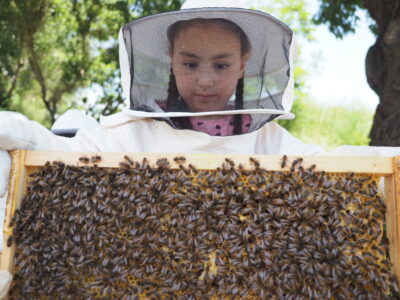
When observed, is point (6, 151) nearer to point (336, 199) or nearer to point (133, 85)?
point (133, 85)

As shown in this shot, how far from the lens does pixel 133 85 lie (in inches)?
Result: 135

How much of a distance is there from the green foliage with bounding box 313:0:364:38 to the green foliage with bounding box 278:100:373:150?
8976mm

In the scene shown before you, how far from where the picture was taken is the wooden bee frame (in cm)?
262

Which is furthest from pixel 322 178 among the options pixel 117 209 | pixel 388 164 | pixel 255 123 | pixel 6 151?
pixel 6 151

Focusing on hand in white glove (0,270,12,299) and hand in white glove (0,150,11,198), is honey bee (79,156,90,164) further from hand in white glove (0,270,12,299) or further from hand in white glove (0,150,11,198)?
hand in white glove (0,270,12,299)

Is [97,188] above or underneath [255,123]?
underneath

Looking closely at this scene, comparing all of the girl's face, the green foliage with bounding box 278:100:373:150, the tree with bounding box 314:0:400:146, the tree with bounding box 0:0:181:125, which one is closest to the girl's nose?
the girl's face

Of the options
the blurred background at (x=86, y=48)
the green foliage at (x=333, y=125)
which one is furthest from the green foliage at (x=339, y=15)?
the green foliage at (x=333, y=125)

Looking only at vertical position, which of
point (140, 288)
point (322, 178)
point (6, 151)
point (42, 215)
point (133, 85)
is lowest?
point (140, 288)

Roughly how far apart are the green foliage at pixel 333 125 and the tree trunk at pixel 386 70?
10426mm

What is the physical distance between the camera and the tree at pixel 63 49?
10664 mm

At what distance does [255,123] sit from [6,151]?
63.5 inches

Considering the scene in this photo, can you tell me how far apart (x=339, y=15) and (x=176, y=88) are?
5.40 m

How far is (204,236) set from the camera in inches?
99.6
